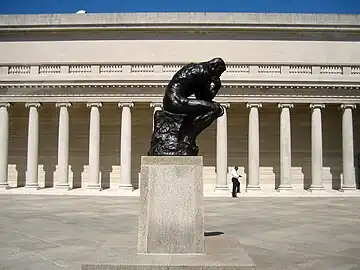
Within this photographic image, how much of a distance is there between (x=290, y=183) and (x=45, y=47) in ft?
99.4

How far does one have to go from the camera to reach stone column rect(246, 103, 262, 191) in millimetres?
38531

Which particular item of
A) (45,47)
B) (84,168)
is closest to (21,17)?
(45,47)

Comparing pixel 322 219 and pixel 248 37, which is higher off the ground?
pixel 248 37

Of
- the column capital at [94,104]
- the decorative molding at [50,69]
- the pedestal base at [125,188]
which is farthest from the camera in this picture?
the decorative molding at [50,69]

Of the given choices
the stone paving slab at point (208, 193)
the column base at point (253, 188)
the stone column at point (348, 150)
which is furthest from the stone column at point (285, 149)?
the stone column at point (348, 150)

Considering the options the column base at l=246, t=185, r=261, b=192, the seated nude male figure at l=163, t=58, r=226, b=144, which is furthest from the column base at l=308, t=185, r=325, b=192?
the seated nude male figure at l=163, t=58, r=226, b=144

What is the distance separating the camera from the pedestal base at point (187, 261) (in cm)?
876

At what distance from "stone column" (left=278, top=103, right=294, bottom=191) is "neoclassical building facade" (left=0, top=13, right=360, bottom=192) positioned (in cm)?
9

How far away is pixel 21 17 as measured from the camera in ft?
152

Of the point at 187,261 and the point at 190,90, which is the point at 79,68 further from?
the point at 187,261

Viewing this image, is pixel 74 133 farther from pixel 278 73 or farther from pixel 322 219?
pixel 322 219

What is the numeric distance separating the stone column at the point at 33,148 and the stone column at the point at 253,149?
65.5 ft

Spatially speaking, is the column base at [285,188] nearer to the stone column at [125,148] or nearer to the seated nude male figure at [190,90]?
the stone column at [125,148]

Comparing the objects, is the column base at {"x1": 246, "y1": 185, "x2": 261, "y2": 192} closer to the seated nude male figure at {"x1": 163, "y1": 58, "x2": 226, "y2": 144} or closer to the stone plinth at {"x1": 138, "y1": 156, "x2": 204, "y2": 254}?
the seated nude male figure at {"x1": 163, "y1": 58, "x2": 226, "y2": 144}
